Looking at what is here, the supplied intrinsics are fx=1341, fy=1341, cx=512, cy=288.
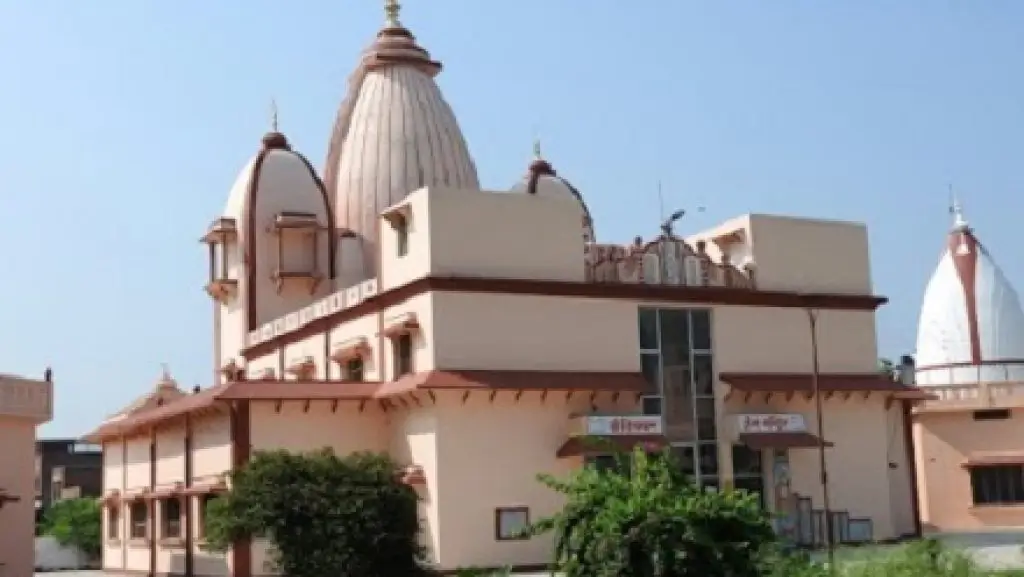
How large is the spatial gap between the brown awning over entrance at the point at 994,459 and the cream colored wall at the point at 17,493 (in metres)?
24.6

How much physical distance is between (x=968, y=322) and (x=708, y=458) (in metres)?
16.5

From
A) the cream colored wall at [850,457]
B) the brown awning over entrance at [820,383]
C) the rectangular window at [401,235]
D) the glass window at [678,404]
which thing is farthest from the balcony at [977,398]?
the rectangular window at [401,235]

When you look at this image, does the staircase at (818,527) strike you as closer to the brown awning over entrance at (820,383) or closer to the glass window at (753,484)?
the glass window at (753,484)

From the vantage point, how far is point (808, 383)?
2950 cm

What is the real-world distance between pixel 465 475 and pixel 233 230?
13.4 m

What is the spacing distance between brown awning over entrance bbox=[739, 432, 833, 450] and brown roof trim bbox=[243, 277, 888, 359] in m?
2.94

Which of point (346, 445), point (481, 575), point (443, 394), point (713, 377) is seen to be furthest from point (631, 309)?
point (481, 575)

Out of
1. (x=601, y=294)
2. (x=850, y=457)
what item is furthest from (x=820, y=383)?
(x=601, y=294)

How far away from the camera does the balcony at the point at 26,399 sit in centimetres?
2303

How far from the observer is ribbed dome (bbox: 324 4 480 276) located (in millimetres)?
36031

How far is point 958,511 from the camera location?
3681cm

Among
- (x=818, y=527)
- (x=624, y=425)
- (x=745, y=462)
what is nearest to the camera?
(x=624, y=425)

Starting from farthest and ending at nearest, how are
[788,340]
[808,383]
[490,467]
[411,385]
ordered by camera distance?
[788,340] → [808,383] → [490,467] → [411,385]

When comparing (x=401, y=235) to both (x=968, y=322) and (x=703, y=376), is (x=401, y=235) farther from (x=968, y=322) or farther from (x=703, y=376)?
(x=968, y=322)
